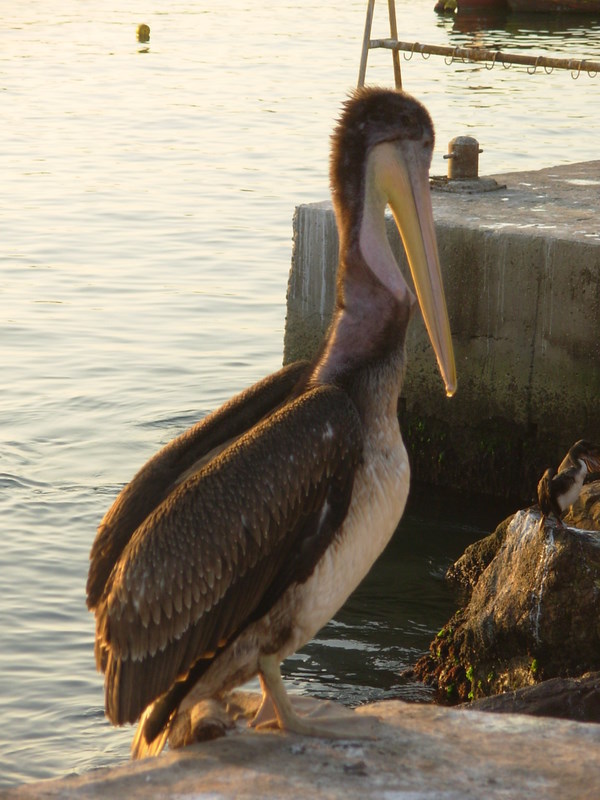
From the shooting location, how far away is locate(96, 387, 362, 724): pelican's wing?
423 cm

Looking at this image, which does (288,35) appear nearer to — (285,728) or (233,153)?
(233,153)

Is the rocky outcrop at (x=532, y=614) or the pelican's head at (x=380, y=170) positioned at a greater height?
the pelican's head at (x=380, y=170)

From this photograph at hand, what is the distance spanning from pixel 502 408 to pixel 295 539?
4179mm

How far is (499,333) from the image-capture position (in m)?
8.24

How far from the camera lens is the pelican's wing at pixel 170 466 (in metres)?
4.39

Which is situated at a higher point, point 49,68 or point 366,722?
point 49,68

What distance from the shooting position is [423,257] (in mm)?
4906

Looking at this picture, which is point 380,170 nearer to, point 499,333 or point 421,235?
point 421,235

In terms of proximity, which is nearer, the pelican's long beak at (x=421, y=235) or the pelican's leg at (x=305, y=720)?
the pelican's leg at (x=305, y=720)

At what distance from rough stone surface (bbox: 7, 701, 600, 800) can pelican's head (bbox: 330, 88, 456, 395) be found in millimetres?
1225

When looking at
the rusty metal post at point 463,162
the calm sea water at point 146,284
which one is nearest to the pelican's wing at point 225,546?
the calm sea water at point 146,284

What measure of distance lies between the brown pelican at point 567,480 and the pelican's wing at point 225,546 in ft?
6.81

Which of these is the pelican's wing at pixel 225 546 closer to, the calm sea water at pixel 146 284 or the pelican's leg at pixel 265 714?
the pelican's leg at pixel 265 714

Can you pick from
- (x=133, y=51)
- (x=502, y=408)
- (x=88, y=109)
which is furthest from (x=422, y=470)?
(x=133, y=51)
